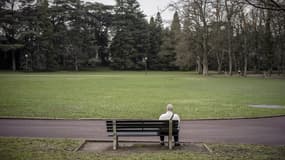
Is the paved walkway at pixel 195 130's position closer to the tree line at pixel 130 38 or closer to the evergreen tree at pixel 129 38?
the tree line at pixel 130 38

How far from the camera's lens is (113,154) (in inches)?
312

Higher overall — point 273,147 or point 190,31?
point 190,31

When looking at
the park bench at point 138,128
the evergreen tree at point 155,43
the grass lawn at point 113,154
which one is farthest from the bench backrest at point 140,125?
the evergreen tree at point 155,43

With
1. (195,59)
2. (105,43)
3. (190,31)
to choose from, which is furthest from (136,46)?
(190,31)

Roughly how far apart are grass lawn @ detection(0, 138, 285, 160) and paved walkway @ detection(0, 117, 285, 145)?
4.15 feet

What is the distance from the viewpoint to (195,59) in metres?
71.4

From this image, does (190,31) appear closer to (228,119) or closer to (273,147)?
(228,119)

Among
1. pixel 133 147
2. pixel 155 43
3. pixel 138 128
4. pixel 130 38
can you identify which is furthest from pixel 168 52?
pixel 138 128

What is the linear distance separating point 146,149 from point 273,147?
10.9ft

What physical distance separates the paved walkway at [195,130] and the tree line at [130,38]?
29.9 metres

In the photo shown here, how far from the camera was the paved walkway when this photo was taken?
10344mm

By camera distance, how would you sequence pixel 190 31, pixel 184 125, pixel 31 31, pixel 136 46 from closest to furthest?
pixel 184 125
pixel 190 31
pixel 31 31
pixel 136 46

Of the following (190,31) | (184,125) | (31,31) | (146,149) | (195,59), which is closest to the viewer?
(146,149)

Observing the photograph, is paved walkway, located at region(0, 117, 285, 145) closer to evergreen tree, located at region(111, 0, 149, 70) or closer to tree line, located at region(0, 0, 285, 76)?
tree line, located at region(0, 0, 285, 76)
